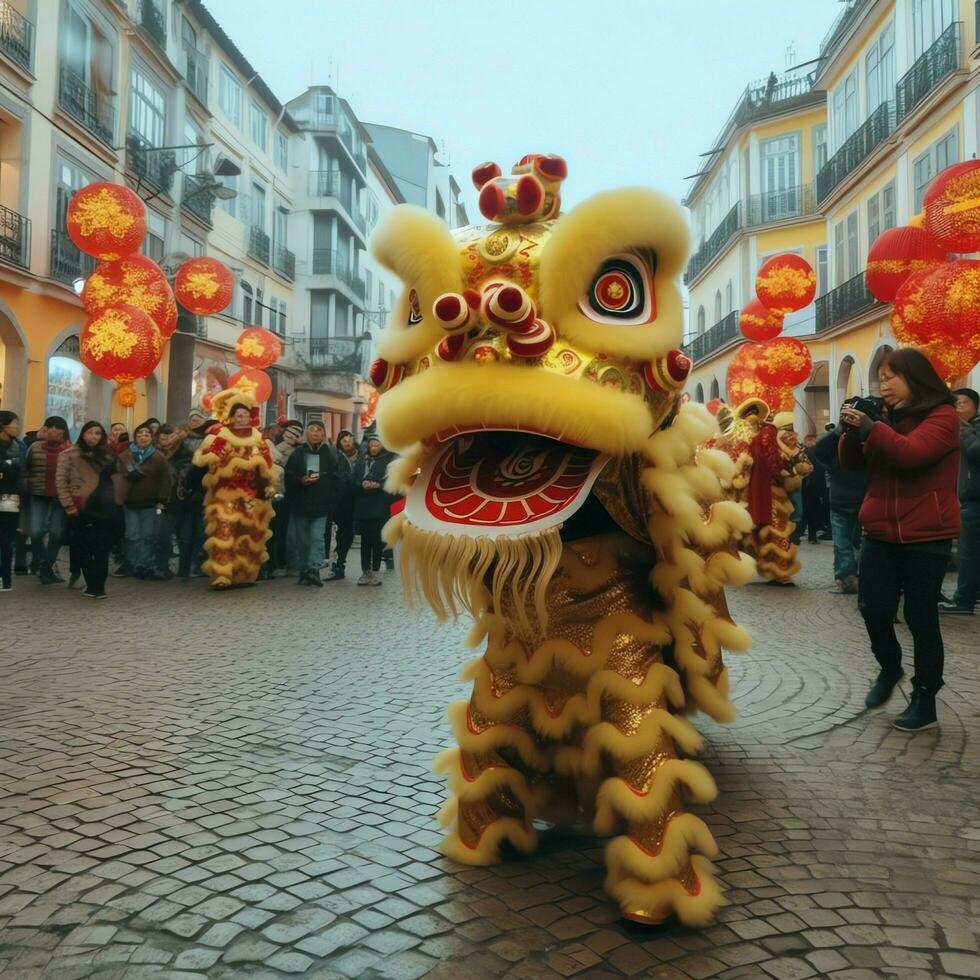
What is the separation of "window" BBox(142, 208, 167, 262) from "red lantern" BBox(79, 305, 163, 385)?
43.0ft

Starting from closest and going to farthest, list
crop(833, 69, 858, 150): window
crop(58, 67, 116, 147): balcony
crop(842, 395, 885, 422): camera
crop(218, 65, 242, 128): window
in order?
crop(842, 395, 885, 422): camera, crop(58, 67, 116, 147): balcony, crop(833, 69, 858, 150): window, crop(218, 65, 242, 128): window

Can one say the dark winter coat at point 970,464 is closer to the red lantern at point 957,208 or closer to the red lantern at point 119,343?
the red lantern at point 957,208

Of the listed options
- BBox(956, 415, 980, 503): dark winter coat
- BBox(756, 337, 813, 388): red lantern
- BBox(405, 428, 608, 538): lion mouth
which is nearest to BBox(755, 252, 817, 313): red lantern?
BBox(756, 337, 813, 388): red lantern

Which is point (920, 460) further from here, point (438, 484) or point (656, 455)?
point (438, 484)

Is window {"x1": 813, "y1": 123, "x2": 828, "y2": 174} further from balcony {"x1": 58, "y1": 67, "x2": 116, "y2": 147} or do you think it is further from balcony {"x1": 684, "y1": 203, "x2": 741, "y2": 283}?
balcony {"x1": 58, "y1": 67, "x2": 116, "y2": 147}

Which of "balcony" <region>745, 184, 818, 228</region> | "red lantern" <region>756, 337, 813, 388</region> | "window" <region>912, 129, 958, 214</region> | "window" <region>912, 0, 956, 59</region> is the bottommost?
"red lantern" <region>756, 337, 813, 388</region>

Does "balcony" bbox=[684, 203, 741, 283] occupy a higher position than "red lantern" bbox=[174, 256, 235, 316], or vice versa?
"balcony" bbox=[684, 203, 741, 283]

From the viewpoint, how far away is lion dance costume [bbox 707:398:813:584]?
31.3 ft

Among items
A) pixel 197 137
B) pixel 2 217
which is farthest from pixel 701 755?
pixel 197 137

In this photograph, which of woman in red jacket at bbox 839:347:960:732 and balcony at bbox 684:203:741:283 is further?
balcony at bbox 684:203:741:283

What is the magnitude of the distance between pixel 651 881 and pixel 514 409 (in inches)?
50.4

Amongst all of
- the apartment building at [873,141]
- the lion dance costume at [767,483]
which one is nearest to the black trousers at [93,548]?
the lion dance costume at [767,483]

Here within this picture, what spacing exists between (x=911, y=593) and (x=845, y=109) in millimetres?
22341

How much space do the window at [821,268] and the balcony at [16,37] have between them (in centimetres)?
2084
